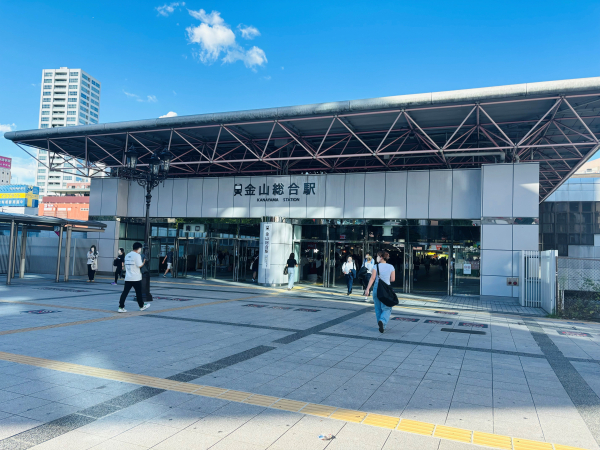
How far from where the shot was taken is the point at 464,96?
14.3m

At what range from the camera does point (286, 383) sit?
532 centimetres

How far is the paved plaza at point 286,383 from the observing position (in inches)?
152

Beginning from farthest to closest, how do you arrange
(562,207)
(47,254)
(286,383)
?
(562,207), (47,254), (286,383)

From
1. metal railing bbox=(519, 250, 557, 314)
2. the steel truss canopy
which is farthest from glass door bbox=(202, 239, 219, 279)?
metal railing bbox=(519, 250, 557, 314)

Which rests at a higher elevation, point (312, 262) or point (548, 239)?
point (548, 239)

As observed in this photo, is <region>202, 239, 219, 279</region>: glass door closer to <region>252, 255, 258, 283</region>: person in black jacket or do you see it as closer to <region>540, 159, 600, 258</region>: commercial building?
<region>252, 255, 258, 283</region>: person in black jacket

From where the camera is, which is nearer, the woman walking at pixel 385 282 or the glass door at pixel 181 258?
the woman walking at pixel 385 282

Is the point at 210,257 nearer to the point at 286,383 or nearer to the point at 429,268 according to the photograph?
the point at 429,268

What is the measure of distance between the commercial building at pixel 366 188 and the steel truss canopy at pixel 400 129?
0.21 ft

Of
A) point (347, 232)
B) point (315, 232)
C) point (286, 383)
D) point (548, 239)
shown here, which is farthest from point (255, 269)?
point (548, 239)

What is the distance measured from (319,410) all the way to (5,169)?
147114 mm

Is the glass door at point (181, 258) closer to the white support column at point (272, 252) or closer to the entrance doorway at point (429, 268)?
the white support column at point (272, 252)

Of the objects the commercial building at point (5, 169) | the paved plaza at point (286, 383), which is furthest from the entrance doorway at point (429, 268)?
the commercial building at point (5, 169)

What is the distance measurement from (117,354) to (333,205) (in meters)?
14.2
